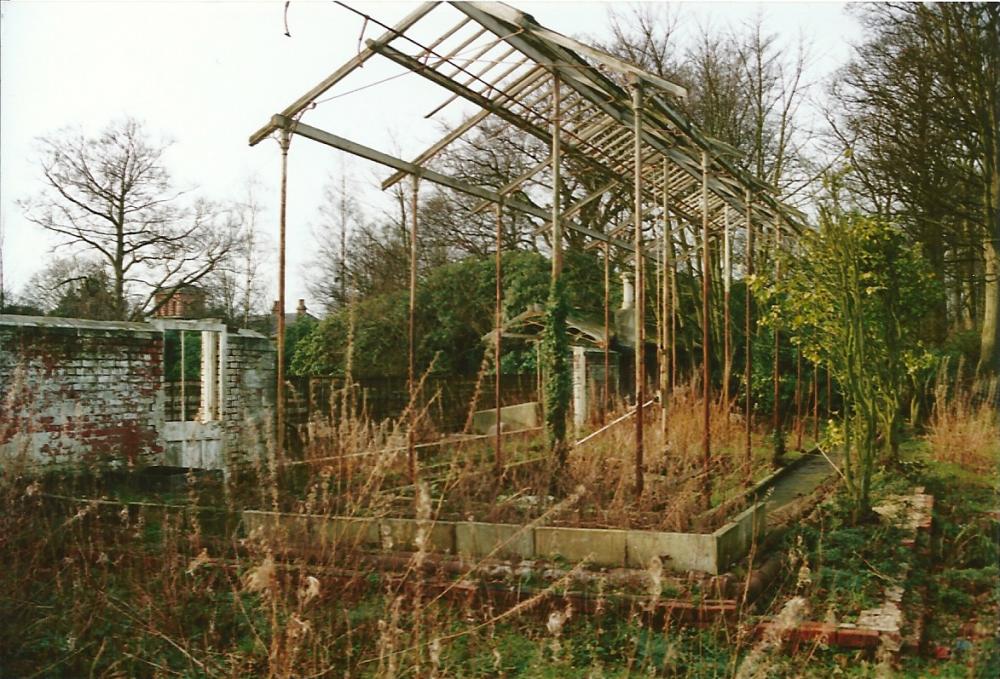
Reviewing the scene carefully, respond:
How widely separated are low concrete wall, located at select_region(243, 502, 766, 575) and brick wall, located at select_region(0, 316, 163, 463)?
3009 millimetres

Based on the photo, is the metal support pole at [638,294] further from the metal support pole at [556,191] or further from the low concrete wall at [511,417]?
the low concrete wall at [511,417]

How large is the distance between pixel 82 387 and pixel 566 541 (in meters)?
5.44

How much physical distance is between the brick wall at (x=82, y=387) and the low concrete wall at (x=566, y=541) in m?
3.01

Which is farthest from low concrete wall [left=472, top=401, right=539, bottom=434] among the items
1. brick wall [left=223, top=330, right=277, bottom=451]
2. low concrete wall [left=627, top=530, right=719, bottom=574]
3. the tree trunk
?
low concrete wall [left=627, top=530, right=719, bottom=574]

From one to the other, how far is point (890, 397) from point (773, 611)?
382cm

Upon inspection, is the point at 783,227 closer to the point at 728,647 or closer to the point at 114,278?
the point at 728,647

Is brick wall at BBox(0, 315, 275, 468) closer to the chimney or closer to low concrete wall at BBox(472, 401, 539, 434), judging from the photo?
low concrete wall at BBox(472, 401, 539, 434)

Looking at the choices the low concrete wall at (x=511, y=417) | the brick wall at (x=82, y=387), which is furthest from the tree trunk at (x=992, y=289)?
the brick wall at (x=82, y=387)

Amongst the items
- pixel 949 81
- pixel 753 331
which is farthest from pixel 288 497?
pixel 949 81

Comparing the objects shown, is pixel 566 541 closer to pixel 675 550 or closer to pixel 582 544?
pixel 582 544

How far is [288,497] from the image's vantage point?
21.9 feet

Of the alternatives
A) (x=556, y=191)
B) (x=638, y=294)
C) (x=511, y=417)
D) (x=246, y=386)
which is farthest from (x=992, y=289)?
(x=246, y=386)

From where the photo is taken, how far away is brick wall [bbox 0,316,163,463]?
7.94 m

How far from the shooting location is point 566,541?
5992 millimetres
